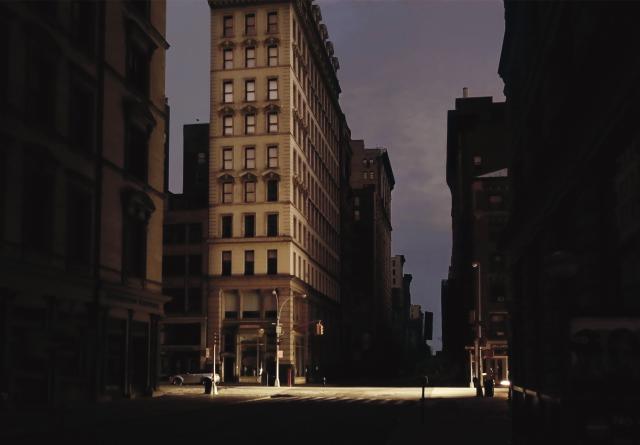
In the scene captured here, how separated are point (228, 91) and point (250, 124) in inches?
172

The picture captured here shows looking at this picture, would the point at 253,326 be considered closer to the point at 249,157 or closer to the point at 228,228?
the point at 228,228

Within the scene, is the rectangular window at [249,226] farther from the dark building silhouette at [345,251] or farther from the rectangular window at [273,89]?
the dark building silhouette at [345,251]

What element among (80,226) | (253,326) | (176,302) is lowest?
(253,326)

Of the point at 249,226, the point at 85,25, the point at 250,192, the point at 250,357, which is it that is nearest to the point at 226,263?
the point at 249,226

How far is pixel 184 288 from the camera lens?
9388 centimetres

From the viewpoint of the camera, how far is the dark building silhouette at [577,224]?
10352 mm

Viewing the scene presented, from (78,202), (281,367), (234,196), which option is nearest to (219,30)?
(234,196)

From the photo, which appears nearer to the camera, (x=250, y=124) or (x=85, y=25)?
(x=85, y=25)

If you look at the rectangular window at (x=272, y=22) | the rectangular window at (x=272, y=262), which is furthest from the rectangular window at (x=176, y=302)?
the rectangular window at (x=272, y=22)

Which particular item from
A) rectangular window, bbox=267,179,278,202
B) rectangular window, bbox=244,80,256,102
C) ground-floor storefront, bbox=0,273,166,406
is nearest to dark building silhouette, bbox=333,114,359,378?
rectangular window, bbox=267,179,278,202

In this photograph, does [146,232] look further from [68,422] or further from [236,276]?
[236,276]

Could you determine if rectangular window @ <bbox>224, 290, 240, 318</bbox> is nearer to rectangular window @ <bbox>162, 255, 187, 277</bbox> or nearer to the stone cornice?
rectangular window @ <bbox>162, 255, 187, 277</bbox>

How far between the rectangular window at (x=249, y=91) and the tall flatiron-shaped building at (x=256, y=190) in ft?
0.35

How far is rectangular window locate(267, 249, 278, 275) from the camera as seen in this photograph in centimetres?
9075
